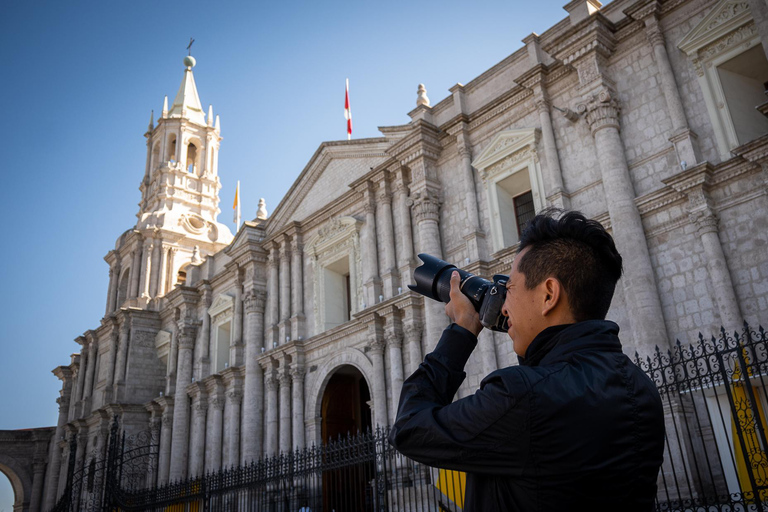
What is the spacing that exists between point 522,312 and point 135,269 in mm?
27059

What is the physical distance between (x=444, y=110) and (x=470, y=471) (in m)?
14.5

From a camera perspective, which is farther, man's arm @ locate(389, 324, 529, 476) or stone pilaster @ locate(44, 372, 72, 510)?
stone pilaster @ locate(44, 372, 72, 510)

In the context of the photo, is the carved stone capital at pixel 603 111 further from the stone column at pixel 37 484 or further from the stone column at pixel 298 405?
the stone column at pixel 37 484

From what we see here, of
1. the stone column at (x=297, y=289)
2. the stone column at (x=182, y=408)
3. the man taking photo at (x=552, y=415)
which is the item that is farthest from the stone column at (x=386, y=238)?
the man taking photo at (x=552, y=415)

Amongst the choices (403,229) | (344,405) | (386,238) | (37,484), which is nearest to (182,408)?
(344,405)

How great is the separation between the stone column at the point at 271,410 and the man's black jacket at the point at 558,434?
16.0 m

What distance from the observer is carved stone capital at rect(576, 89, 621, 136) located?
1142cm

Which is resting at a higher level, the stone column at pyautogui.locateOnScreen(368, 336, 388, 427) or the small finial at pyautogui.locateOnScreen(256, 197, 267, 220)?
the small finial at pyautogui.locateOnScreen(256, 197, 267, 220)

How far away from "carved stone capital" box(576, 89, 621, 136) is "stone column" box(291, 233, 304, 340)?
30.8 ft

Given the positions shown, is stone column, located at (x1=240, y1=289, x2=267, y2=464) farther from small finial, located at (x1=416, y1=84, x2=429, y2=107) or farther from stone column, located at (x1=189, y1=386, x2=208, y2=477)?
small finial, located at (x1=416, y1=84, x2=429, y2=107)

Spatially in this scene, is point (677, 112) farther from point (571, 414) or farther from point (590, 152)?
point (571, 414)

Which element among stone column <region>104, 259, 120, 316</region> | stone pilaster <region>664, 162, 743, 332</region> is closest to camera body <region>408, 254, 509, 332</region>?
stone pilaster <region>664, 162, 743, 332</region>

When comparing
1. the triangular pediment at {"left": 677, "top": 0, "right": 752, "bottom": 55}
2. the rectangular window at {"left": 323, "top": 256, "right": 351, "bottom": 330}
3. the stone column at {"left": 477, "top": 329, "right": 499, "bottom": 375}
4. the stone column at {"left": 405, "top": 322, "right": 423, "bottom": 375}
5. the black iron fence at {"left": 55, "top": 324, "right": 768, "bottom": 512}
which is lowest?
the black iron fence at {"left": 55, "top": 324, "right": 768, "bottom": 512}

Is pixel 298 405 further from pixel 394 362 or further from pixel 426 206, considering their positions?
pixel 426 206
